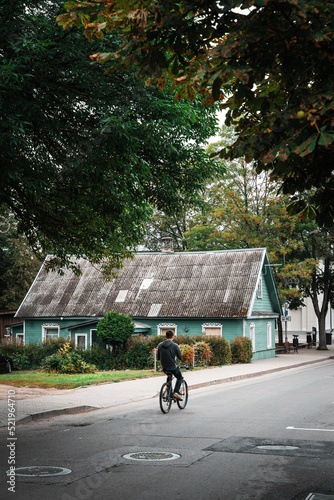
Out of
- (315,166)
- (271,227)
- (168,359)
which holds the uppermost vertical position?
(271,227)

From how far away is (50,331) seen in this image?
38.1m

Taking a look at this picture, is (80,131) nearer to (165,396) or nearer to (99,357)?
(165,396)

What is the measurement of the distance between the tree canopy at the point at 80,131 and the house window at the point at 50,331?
2440cm

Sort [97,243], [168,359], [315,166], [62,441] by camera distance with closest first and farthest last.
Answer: [315,166], [62,441], [168,359], [97,243]

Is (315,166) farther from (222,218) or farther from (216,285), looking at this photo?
(222,218)

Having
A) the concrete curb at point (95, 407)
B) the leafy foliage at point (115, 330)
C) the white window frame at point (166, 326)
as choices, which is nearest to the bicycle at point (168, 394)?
the concrete curb at point (95, 407)

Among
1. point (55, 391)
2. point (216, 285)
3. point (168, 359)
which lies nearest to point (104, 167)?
point (168, 359)

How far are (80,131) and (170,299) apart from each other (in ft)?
83.2

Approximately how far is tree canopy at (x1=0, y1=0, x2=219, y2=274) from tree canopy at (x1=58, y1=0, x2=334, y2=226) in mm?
3043

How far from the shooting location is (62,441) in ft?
30.2

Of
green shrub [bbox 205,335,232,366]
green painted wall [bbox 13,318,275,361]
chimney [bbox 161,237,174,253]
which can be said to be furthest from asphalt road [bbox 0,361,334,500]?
chimney [bbox 161,237,174,253]

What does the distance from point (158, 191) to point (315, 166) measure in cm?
746

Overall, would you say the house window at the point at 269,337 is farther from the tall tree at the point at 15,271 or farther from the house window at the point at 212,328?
the tall tree at the point at 15,271

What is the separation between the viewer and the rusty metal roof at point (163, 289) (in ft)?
111
